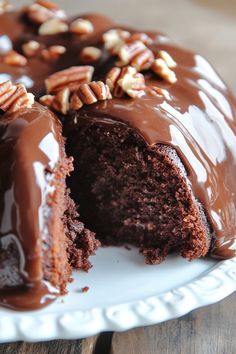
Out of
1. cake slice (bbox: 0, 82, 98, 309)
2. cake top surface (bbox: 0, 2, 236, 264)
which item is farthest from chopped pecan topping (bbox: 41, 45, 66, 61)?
cake slice (bbox: 0, 82, 98, 309)

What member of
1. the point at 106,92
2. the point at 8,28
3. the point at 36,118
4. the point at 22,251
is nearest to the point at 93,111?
the point at 106,92

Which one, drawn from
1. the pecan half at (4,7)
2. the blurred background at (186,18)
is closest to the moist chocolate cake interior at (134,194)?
the pecan half at (4,7)

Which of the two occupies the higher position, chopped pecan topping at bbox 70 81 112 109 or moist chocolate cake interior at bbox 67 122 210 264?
chopped pecan topping at bbox 70 81 112 109

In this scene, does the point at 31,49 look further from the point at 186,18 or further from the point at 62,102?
the point at 186,18

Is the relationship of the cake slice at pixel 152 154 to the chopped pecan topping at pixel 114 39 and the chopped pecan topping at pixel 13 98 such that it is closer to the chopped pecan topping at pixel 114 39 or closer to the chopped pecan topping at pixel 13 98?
the chopped pecan topping at pixel 114 39

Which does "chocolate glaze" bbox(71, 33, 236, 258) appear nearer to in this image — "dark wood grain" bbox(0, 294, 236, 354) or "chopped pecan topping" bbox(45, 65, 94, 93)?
"chopped pecan topping" bbox(45, 65, 94, 93)

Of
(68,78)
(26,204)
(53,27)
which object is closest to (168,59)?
(68,78)

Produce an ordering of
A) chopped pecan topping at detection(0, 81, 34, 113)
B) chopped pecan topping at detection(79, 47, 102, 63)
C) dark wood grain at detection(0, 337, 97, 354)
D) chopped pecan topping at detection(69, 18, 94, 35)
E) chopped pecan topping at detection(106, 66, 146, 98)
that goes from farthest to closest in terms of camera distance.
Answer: chopped pecan topping at detection(69, 18, 94, 35) → chopped pecan topping at detection(79, 47, 102, 63) → chopped pecan topping at detection(106, 66, 146, 98) → chopped pecan topping at detection(0, 81, 34, 113) → dark wood grain at detection(0, 337, 97, 354)
